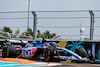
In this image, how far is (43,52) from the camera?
9086 mm

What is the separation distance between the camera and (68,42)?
35.6 ft

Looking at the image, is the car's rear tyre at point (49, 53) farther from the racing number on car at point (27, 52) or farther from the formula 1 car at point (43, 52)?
the racing number on car at point (27, 52)

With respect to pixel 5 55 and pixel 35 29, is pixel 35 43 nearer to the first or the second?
pixel 5 55

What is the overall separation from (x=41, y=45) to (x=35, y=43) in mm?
360

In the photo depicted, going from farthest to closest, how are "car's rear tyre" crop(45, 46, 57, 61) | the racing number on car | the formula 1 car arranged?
the racing number on car < the formula 1 car < "car's rear tyre" crop(45, 46, 57, 61)

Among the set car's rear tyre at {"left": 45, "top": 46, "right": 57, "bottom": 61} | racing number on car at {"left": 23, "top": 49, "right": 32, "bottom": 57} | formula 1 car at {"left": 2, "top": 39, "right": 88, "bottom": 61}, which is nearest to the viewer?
car's rear tyre at {"left": 45, "top": 46, "right": 57, "bottom": 61}

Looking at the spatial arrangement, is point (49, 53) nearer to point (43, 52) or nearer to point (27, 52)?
point (43, 52)

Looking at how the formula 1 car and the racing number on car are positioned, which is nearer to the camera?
the formula 1 car

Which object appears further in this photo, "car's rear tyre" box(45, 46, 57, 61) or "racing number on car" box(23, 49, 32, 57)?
"racing number on car" box(23, 49, 32, 57)

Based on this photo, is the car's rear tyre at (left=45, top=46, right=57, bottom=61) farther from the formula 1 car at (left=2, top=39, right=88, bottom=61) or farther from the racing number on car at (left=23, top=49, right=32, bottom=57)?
the racing number on car at (left=23, top=49, right=32, bottom=57)

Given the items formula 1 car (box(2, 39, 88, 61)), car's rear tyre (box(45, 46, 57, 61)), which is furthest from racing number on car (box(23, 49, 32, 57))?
car's rear tyre (box(45, 46, 57, 61))

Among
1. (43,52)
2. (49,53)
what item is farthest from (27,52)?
(49,53)

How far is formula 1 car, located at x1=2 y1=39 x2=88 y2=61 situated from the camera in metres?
8.52

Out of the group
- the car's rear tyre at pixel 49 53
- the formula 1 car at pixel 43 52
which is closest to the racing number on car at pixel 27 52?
the formula 1 car at pixel 43 52
